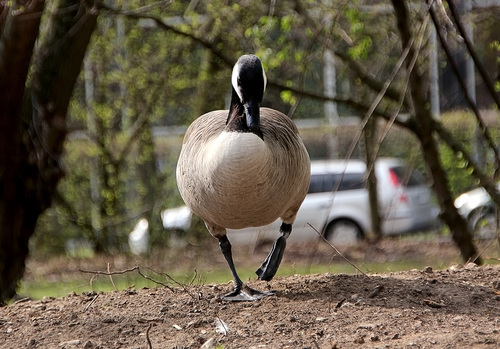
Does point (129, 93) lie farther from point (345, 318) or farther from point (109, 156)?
point (345, 318)

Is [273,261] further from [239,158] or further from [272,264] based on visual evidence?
[239,158]

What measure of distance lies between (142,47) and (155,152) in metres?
2.05

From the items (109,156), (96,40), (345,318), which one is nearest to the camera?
(345,318)

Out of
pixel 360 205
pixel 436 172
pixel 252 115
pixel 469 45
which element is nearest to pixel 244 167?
pixel 252 115

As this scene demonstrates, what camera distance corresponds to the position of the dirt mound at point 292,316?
3.84m

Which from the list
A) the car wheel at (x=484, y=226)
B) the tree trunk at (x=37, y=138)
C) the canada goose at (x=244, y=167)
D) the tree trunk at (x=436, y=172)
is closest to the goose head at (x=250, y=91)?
the canada goose at (x=244, y=167)

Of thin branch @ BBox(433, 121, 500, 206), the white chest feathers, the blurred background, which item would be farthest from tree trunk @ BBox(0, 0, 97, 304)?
thin branch @ BBox(433, 121, 500, 206)

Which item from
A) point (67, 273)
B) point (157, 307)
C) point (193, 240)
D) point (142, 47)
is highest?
point (142, 47)

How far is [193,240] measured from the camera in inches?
504

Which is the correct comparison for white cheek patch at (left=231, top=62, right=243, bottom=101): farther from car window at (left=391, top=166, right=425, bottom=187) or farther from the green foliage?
car window at (left=391, top=166, right=425, bottom=187)

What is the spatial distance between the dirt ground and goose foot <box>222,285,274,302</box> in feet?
0.21

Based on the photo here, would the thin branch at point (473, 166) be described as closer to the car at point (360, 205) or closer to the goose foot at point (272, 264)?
the goose foot at point (272, 264)

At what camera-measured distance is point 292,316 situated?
429cm

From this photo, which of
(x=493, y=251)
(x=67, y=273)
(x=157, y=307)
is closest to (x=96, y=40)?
(x=67, y=273)
